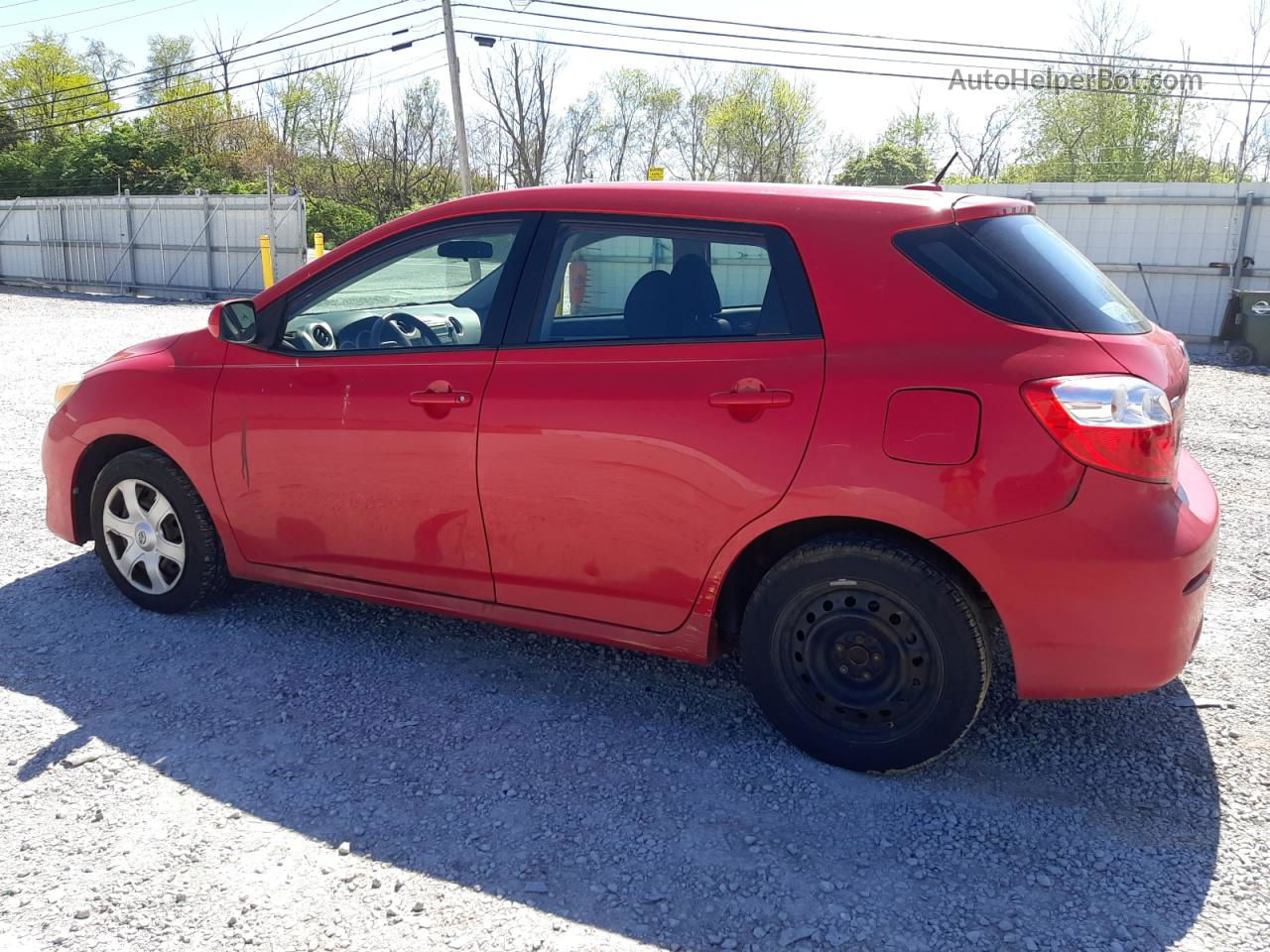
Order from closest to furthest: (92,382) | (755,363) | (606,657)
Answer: (755,363) → (606,657) → (92,382)

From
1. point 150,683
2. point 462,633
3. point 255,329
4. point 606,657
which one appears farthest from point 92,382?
point 606,657

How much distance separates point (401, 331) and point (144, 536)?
1530mm

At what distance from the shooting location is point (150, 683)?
3.71 meters

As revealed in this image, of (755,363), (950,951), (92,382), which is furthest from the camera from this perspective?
(92,382)

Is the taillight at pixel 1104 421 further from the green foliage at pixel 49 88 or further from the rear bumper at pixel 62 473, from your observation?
the green foliage at pixel 49 88

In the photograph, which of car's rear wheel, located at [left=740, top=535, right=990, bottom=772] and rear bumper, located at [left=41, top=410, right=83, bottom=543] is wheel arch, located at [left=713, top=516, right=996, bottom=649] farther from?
rear bumper, located at [left=41, top=410, right=83, bottom=543]

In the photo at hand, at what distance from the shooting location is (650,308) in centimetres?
330

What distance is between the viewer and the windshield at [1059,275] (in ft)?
9.50

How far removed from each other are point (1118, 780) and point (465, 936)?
2.05 m

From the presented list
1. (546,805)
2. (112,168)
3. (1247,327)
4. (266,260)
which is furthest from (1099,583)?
(112,168)

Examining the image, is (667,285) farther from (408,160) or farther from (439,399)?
(408,160)

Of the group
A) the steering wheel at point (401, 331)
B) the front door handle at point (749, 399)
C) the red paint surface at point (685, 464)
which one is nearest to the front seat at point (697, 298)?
the red paint surface at point (685, 464)

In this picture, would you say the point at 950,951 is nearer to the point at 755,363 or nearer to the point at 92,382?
the point at 755,363

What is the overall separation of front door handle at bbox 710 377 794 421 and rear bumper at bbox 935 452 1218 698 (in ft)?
2.05
